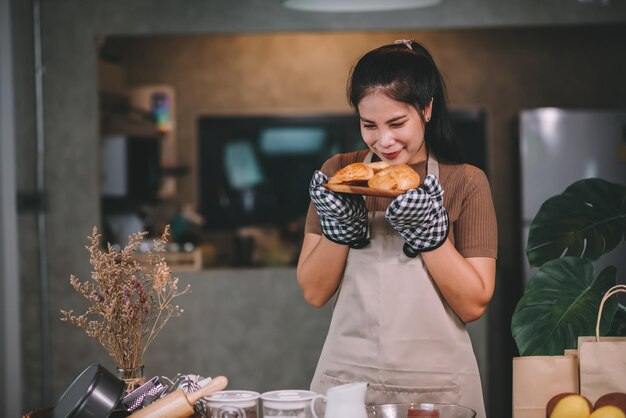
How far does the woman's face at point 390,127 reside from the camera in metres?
1.58

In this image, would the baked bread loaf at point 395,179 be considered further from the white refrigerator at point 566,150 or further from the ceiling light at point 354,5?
the white refrigerator at point 566,150

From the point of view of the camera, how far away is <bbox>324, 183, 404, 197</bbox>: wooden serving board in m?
1.44

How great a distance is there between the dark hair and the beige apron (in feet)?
0.83

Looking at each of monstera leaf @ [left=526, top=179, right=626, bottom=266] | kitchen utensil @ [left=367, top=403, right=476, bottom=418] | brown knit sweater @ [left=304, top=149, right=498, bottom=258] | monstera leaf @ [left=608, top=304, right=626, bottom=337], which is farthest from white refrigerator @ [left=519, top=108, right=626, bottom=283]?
kitchen utensil @ [left=367, top=403, right=476, bottom=418]

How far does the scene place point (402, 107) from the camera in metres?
1.58

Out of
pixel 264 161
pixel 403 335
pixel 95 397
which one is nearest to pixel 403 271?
pixel 403 335

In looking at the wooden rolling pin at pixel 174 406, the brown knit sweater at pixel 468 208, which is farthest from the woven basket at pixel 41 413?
the brown knit sweater at pixel 468 208

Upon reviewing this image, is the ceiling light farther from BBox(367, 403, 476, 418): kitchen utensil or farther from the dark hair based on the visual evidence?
BBox(367, 403, 476, 418): kitchen utensil

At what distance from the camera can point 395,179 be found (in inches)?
57.8

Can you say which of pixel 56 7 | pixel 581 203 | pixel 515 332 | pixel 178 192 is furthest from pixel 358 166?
pixel 178 192

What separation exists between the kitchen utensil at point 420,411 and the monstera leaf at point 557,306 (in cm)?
84

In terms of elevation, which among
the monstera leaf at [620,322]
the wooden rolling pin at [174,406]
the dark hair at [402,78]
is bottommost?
the monstera leaf at [620,322]

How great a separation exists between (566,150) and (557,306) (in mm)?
2424

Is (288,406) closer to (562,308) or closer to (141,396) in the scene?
(141,396)
